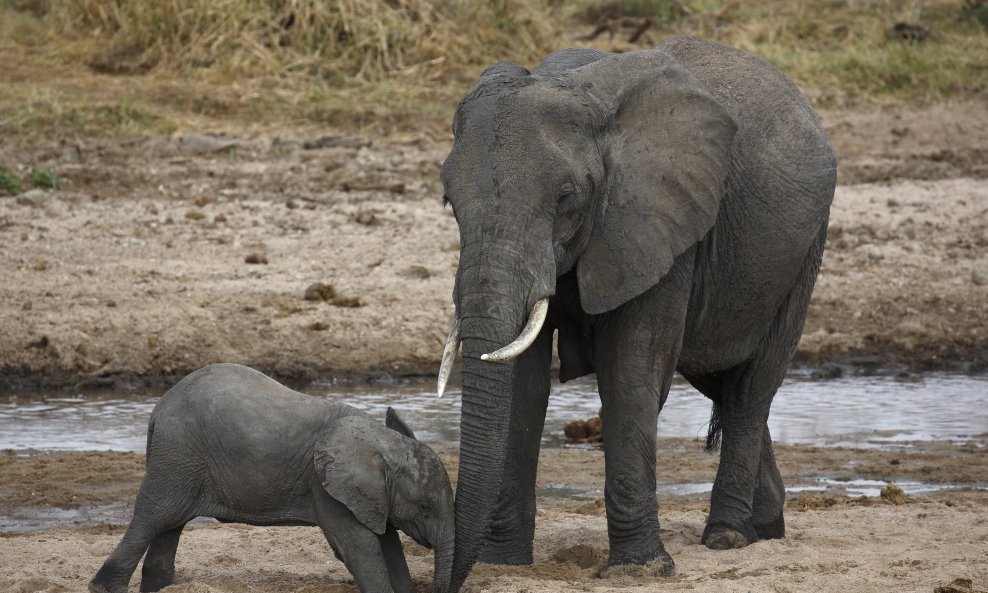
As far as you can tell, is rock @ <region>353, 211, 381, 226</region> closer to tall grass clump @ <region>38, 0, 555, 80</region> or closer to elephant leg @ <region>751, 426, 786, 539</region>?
tall grass clump @ <region>38, 0, 555, 80</region>

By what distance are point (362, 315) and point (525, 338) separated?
5.16 metres

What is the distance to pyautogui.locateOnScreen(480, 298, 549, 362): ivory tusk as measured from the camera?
4.58 metres

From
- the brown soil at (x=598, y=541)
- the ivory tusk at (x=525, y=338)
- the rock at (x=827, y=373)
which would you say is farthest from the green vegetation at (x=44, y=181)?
the ivory tusk at (x=525, y=338)

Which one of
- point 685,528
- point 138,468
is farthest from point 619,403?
point 138,468

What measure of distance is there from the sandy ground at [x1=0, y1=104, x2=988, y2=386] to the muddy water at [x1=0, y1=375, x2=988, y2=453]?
0.33 meters

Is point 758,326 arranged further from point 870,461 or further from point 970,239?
point 970,239

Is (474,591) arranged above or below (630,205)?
below

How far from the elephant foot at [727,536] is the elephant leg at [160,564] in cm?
207

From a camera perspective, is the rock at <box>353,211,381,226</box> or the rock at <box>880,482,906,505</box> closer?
the rock at <box>880,482,906,505</box>

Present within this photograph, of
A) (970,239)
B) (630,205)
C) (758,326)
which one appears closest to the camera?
(630,205)

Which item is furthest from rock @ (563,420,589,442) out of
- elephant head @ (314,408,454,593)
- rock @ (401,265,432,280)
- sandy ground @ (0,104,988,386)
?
elephant head @ (314,408,454,593)

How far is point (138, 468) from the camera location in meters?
7.23

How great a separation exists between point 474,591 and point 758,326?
161cm

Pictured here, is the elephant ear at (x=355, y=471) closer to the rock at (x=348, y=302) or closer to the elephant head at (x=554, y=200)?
the elephant head at (x=554, y=200)
